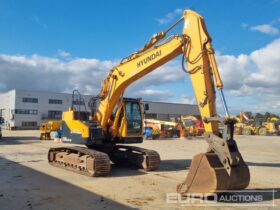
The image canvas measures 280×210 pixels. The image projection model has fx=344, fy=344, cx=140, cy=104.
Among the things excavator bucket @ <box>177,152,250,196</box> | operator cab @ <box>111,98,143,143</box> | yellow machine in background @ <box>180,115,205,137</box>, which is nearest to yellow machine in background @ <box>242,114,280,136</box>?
yellow machine in background @ <box>180,115,205,137</box>

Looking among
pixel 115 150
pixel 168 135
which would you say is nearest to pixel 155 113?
pixel 168 135

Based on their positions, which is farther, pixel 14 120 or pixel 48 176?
pixel 14 120

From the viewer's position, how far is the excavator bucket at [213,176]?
25.1 ft

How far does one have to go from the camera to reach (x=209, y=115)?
884cm

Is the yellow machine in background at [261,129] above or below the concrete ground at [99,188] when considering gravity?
above

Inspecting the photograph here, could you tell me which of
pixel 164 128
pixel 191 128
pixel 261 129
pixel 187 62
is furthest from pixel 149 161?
pixel 261 129

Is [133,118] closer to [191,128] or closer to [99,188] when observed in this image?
[99,188]

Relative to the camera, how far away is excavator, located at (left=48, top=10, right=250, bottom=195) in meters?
7.88

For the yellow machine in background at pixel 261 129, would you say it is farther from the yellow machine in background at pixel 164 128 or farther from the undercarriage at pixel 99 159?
the undercarriage at pixel 99 159

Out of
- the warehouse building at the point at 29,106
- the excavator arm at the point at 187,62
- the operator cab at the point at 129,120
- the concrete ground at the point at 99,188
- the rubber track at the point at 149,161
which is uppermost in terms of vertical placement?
the warehouse building at the point at 29,106

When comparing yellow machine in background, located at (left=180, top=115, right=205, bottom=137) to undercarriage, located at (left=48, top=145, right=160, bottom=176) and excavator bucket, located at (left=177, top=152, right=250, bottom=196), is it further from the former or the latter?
excavator bucket, located at (left=177, top=152, right=250, bottom=196)

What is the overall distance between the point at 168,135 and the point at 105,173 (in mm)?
25258

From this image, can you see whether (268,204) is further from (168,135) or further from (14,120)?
(14,120)

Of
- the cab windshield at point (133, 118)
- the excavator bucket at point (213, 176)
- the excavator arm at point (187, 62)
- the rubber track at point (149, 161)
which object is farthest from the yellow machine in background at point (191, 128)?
the excavator bucket at point (213, 176)
